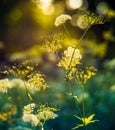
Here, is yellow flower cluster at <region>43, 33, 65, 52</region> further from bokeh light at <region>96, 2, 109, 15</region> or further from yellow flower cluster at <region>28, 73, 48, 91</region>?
bokeh light at <region>96, 2, 109, 15</region>

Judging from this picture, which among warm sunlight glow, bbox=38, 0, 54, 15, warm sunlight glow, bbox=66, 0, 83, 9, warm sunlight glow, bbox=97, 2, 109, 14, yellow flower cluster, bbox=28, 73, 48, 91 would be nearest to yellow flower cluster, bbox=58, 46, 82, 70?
yellow flower cluster, bbox=28, 73, 48, 91

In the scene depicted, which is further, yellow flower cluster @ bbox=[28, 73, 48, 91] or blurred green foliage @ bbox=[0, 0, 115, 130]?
blurred green foliage @ bbox=[0, 0, 115, 130]

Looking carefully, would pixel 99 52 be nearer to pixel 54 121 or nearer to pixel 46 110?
pixel 54 121

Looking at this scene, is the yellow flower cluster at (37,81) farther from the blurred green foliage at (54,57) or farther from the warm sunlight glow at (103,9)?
the warm sunlight glow at (103,9)

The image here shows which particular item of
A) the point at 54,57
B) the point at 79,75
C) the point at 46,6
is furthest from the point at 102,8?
the point at 79,75

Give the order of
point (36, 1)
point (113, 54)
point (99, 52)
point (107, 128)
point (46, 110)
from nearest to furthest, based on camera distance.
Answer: point (46, 110)
point (107, 128)
point (99, 52)
point (113, 54)
point (36, 1)

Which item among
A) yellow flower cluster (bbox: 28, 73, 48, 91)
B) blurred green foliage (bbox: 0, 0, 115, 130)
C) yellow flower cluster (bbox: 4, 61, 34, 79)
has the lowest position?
yellow flower cluster (bbox: 28, 73, 48, 91)

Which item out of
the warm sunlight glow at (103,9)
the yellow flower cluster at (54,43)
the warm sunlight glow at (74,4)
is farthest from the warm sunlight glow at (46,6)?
the yellow flower cluster at (54,43)

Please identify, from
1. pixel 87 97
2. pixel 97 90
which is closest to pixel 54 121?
pixel 87 97

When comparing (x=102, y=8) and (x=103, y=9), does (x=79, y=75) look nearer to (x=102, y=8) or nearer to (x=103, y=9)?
(x=103, y=9)

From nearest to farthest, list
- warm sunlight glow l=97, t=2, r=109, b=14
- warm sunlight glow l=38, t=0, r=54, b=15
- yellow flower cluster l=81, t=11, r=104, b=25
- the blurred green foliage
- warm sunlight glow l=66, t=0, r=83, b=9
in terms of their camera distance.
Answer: yellow flower cluster l=81, t=11, r=104, b=25 → the blurred green foliage → warm sunlight glow l=97, t=2, r=109, b=14 → warm sunlight glow l=66, t=0, r=83, b=9 → warm sunlight glow l=38, t=0, r=54, b=15

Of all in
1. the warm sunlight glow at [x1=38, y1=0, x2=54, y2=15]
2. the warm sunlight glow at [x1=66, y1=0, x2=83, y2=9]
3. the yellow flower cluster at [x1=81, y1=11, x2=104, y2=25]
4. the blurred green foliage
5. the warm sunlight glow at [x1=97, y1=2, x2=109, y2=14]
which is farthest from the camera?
the warm sunlight glow at [x1=38, y1=0, x2=54, y2=15]
